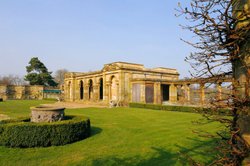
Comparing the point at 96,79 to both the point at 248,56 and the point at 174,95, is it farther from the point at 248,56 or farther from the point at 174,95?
the point at 248,56

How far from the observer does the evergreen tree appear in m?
74.3

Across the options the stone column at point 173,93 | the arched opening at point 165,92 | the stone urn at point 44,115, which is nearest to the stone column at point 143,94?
the stone column at point 173,93

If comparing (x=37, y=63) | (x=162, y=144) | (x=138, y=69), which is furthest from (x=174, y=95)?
(x=37, y=63)

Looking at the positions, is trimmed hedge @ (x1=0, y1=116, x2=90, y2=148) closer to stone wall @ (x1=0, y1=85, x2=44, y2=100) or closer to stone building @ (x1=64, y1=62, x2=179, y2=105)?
stone building @ (x1=64, y1=62, x2=179, y2=105)

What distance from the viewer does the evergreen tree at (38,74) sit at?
244ft

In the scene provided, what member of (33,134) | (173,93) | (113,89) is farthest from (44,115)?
(173,93)

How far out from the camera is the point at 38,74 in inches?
2982

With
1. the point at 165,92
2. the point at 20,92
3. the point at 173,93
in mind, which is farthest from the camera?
the point at 20,92

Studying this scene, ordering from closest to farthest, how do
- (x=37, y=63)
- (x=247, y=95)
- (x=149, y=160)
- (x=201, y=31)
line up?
(x=247, y=95), (x=201, y=31), (x=149, y=160), (x=37, y=63)

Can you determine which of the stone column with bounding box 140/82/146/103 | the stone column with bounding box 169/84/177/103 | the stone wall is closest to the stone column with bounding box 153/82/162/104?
the stone column with bounding box 140/82/146/103

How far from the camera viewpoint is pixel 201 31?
125 inches

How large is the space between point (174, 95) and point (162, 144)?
34769 mm

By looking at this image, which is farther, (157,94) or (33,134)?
(157,94)

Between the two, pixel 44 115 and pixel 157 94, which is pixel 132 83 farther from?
pixel 44 115
